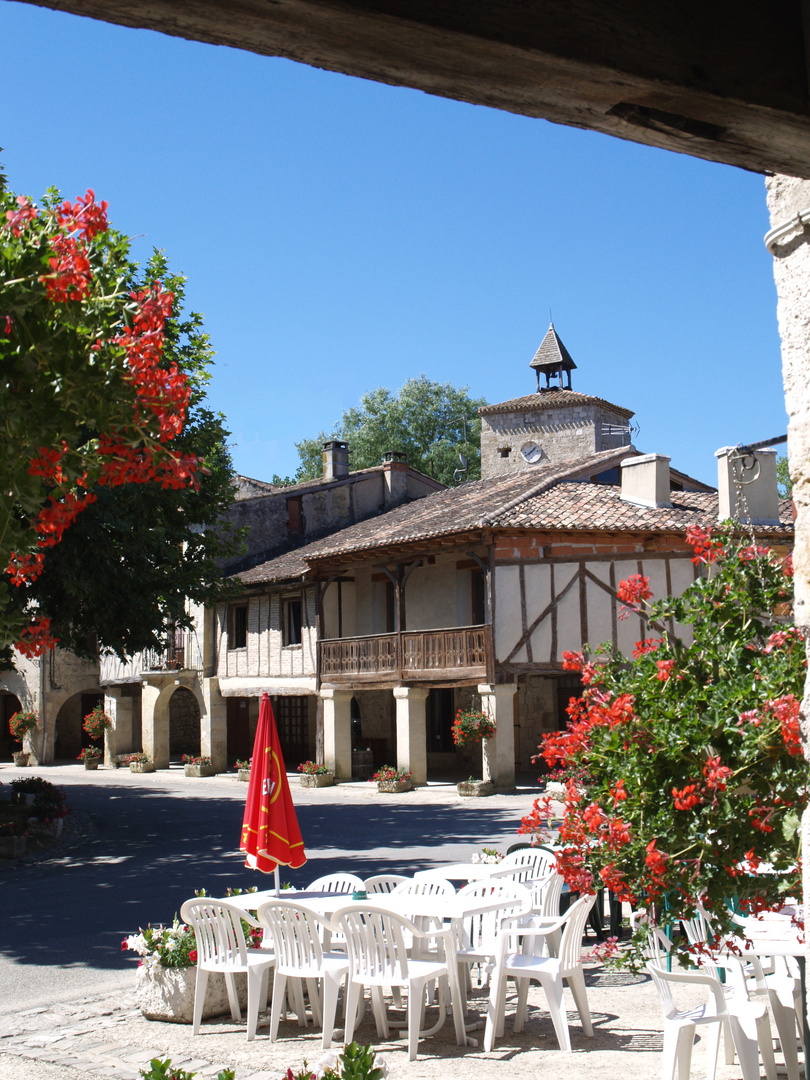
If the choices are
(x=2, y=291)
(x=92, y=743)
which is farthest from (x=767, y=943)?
(x=92, y=743)

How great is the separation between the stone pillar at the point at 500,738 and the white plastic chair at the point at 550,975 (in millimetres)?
13020

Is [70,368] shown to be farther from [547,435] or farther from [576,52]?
[547,435]

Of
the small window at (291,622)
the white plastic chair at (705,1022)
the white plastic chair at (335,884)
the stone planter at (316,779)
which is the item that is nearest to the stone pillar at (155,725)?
the small window at (291,622)

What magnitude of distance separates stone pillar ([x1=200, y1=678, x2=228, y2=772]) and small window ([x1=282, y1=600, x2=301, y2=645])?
3103mm

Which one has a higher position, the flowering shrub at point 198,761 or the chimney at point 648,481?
the chimney at point 648,481

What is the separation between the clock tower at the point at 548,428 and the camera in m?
39.6

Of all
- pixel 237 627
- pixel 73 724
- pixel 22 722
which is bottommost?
pixel 73 724

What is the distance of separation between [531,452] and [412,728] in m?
21.4

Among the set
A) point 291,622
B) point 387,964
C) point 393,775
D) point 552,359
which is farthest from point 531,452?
point 387,964

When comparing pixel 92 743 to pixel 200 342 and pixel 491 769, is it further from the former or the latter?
pixel 200 342

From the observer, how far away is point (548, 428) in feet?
132

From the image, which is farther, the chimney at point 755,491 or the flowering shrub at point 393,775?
the flowering shrub at point 393,775

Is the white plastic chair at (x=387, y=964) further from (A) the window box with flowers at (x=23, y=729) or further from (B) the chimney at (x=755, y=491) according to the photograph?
(A) the window box with flowers at (x=23, y=729)

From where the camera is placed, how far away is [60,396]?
327cm
